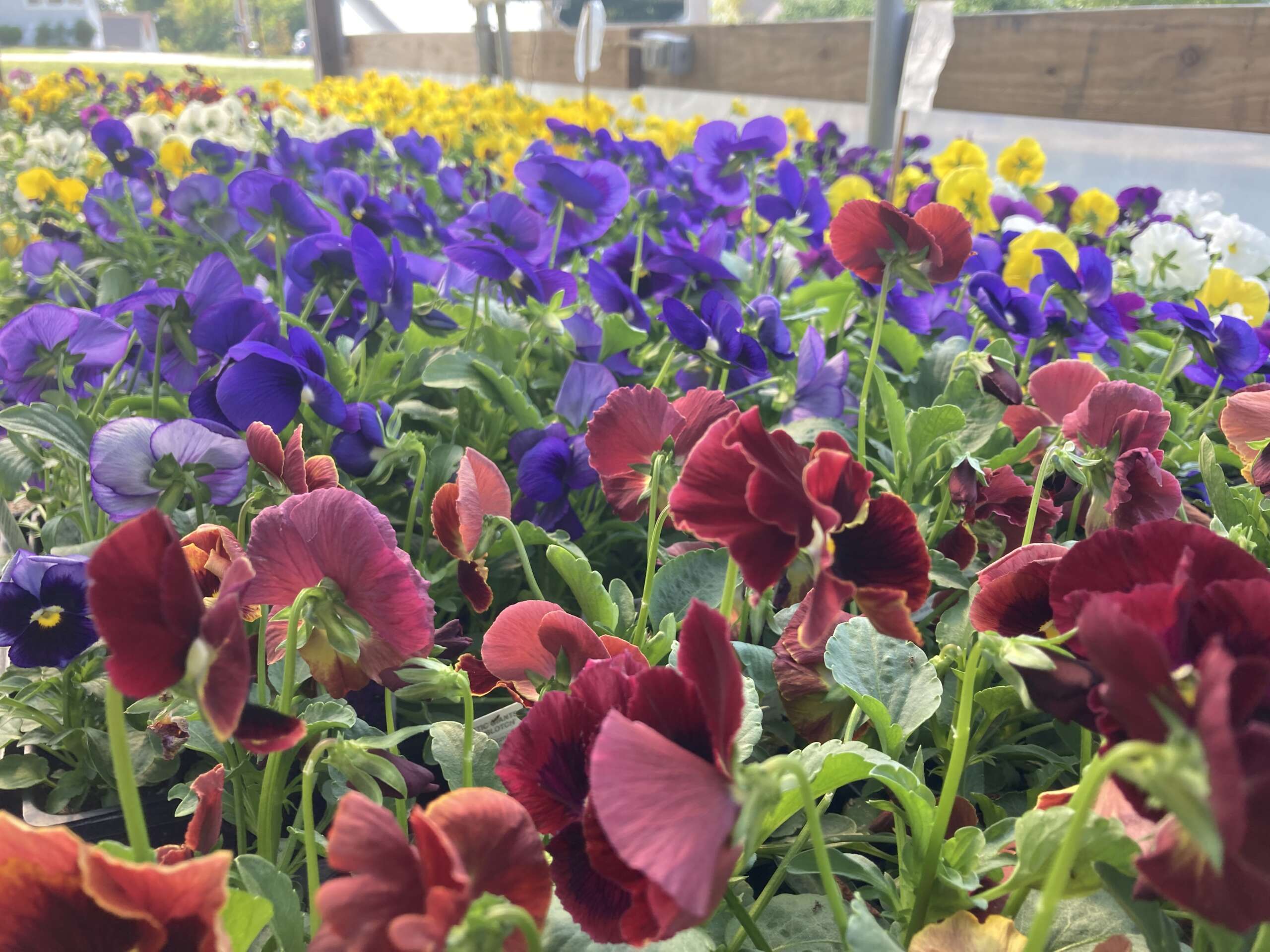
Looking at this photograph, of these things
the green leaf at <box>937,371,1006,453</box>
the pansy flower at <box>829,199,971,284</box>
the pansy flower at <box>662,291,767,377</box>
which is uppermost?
the pansy flower at <box>829,199,971,284</box>

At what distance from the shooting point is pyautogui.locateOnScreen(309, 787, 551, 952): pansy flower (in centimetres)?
28

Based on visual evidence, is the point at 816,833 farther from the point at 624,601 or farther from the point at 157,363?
the point at 157,363

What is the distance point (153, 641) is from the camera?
0.33 metres

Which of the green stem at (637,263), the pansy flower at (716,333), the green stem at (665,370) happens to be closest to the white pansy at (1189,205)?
the green stem at (637,263)

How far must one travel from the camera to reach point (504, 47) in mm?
5078

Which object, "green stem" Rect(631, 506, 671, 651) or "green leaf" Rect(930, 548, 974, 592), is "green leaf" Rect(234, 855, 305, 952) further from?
"green leaf" Rect(930, 548, 974, 592)

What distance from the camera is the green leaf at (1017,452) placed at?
2.52ft

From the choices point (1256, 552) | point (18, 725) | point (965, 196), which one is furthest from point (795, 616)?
point (965, 196)

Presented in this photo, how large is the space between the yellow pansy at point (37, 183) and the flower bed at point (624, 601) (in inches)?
35.9

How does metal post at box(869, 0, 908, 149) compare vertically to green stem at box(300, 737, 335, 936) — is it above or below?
above

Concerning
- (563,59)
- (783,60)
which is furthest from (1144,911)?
(563,59)

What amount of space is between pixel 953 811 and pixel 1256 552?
35 centimetres

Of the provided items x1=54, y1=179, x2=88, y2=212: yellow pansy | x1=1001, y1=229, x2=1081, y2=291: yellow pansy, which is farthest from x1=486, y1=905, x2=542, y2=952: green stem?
x1=54, y1=179, x2=88, y2=212: yellow pansy

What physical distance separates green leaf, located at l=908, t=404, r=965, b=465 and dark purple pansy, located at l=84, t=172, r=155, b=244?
4.70ft
